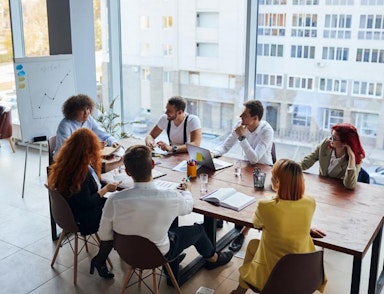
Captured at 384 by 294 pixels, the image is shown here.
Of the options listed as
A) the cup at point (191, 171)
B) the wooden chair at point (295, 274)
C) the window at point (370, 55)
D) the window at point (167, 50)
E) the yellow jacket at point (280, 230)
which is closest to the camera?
the wooden chair at point (295, 274)

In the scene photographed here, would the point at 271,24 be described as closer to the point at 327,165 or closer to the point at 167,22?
the point at 167,22

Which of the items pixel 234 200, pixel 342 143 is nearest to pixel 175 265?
pixel 234 200

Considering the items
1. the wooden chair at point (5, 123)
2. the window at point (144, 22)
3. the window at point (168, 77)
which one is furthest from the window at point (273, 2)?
the wooden chair at point (5, 123)

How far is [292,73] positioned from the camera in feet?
17.5

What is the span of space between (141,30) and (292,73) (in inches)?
89.6

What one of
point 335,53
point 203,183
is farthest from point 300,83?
point 203,183

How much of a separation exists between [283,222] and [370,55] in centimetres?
284

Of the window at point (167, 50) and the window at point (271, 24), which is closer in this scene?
the window at point (271, 24)

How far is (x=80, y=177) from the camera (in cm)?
343

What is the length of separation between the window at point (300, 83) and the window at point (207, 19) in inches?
44.6

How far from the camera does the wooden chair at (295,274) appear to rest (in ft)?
8.44

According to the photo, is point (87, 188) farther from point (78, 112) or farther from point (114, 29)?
point (114, 29)

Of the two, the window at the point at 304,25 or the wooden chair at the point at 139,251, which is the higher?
A: the window at the point at 304,25

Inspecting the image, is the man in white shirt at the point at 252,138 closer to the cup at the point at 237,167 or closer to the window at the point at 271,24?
the cup at the point at 237,167
